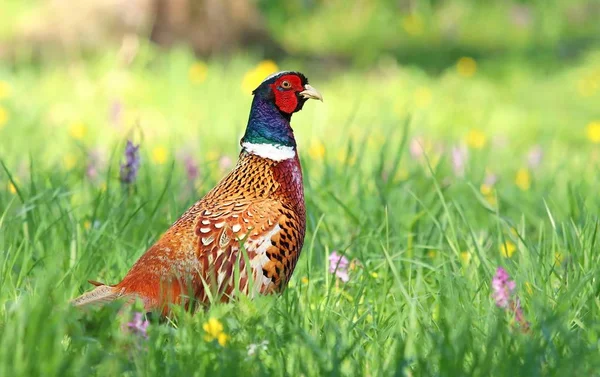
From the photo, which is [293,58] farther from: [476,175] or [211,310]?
[211,310]

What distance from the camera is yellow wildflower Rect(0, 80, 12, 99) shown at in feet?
22.5

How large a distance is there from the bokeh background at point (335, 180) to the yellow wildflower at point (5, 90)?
0.04 meters

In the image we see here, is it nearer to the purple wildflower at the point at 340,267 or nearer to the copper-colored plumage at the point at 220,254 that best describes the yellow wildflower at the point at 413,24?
the purple wildflower at the point at 340,267

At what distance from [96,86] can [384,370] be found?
17.7 ft

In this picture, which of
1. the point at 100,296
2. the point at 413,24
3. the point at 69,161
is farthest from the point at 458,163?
the point at 413,24

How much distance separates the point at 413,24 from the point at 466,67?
2.83 metres

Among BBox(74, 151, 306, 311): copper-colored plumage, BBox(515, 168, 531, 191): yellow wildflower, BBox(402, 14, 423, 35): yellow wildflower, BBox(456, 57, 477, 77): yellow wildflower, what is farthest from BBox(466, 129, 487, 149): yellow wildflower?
BBox(402, 14, 423, 35): yellow wildflower

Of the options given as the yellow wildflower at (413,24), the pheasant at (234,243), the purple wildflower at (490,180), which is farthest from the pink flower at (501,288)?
the yellow wildflower at (413,24)

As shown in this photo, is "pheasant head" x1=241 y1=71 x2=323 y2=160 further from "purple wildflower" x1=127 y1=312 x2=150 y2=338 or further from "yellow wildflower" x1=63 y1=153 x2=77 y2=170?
"yellow wildflower" x1=63 y1=153 x2=77 y2=170

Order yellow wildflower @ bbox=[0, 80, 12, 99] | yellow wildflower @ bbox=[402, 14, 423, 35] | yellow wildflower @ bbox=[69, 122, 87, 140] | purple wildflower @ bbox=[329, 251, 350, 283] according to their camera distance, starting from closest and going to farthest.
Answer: purple wildflower @ bbox=[329, 251, 350, 283] → yellow wildflower @ bbox=[69, 122, 87, 140] → yellow wildflower @ bbox=[0, 80, 12, 99] → yellow wildflower @ bbox=[402, 14, 423, 35]

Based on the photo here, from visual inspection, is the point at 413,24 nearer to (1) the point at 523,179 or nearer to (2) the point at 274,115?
(1) the point at 523,179

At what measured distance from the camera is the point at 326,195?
4305 mm

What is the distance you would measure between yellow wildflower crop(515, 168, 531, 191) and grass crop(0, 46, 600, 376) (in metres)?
0.03

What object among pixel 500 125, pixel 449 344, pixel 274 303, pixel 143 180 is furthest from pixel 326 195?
pixel 500 125
